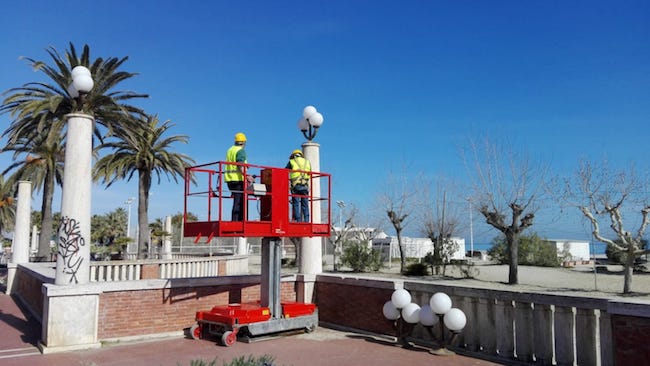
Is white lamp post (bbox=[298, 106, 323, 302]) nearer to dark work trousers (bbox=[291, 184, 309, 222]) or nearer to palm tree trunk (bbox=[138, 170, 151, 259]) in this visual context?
dark work trousers (bbox=[291, 184, 309, 222])

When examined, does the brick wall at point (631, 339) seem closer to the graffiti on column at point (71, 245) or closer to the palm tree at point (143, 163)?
the graffiti on column at point (71, 245)

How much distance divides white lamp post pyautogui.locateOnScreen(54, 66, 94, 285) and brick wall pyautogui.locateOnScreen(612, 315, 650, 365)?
30.2ft

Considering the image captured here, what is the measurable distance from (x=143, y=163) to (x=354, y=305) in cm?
1917

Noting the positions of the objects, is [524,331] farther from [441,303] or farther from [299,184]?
[299,184]

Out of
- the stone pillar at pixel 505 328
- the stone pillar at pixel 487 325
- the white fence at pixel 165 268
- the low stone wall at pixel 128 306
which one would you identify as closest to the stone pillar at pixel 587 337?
the stone pillar at pixel 505 328

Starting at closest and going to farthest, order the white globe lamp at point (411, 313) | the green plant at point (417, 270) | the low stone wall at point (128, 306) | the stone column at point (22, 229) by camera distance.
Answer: the low stone wall at point (128, 306)
the white globe lamp at point (411, 313)
the stone column at point (22, 229)
the green plant at point (417, 270)

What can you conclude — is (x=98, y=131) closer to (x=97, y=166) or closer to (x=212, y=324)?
(x=97, y=166)

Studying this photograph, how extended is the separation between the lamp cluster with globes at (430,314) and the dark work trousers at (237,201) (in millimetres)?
3480

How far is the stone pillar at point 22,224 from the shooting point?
21.4 meters

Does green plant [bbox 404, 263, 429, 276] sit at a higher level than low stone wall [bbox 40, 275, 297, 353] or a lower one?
lower

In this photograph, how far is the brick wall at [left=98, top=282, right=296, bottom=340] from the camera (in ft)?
34.6

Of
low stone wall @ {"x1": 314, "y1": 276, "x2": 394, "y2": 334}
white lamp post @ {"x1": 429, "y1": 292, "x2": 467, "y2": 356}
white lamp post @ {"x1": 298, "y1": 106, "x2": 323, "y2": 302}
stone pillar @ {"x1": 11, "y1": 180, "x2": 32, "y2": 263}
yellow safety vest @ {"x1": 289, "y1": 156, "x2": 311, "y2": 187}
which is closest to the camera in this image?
white lamp post @ {"x1": 429, "y1": 292, "x2": 467, "y2": 356}

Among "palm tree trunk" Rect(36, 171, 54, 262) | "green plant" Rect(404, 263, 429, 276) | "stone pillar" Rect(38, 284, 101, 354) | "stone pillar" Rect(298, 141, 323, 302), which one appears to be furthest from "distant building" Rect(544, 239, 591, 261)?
"stone pillar" Rect(38, 284, 101, 354)

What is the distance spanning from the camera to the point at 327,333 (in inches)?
465
